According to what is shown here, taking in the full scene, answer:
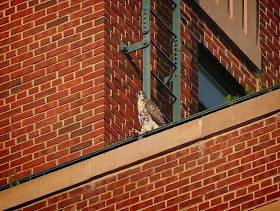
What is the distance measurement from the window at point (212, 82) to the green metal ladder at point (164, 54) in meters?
1.06

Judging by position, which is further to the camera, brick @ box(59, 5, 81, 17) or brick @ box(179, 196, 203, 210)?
brick @ box(59, 5, 81, 17)

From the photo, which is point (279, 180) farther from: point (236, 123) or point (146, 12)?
point (146, 12)

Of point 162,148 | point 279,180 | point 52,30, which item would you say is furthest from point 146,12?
point 279,180

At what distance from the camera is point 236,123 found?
15.4 meters

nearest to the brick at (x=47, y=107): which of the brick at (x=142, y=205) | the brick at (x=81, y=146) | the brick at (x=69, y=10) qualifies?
the brick at (x=81, y=146)

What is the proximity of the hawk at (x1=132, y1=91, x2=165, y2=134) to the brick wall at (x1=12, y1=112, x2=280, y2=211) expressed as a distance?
4.62 ft

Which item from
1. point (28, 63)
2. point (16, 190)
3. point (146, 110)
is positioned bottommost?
point (16, 190)

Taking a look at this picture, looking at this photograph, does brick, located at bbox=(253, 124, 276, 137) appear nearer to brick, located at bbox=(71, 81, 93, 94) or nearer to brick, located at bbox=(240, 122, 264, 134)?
brick, located at bbox=(240, 122, 264, 134)

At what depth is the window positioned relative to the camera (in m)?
20.0

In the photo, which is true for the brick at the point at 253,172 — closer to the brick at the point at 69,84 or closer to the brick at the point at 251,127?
the brick at the point at 251,127

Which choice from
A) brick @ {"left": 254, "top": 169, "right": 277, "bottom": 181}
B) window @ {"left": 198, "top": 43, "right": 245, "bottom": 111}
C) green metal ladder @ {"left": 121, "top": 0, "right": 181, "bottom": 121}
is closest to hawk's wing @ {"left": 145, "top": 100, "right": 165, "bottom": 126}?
green metal ladder @ {"left": 121, "top": 0, "right": 181, "bottom": 121}

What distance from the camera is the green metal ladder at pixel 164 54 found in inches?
695

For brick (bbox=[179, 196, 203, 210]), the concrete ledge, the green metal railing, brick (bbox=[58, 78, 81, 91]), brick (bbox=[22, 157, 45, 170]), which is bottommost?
brick (bbox=[179, 196, 203, 210])

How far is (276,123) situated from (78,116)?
3038 mm
